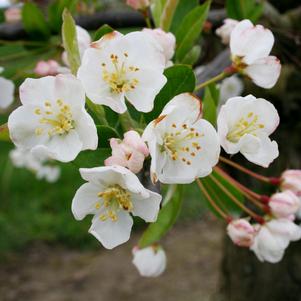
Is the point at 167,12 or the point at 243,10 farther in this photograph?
the point at 243,10

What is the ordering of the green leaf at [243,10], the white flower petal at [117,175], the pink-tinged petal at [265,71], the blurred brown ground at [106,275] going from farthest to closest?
1. the blurred brown ground at [106,275]
2. the green leaf at [243,10]
3. the pink-tinged petal at [265,71]
4. the white flower petal at [117,175]

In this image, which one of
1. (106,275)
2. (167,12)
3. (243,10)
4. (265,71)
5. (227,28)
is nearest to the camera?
(265,71)

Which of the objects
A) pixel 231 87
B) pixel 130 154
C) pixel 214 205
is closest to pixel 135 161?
pixel 130 154

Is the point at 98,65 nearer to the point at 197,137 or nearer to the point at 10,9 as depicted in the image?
the point at 197,137

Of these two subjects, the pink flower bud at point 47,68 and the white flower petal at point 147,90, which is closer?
the white flower petal at point 147,90

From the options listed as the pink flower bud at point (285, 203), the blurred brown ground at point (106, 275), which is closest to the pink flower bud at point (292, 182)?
the pink flower bud at point (285, 203)

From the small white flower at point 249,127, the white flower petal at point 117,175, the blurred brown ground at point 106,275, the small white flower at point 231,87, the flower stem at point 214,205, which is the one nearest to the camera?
the white flower petal at point 117,175

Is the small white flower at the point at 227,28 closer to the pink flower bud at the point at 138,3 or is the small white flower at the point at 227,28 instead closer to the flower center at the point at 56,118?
the pink flower bud at the point at 138,3

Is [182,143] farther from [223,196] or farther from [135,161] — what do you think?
[223,196]

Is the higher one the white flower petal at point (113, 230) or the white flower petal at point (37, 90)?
the white flower petal at point (37, 90)
